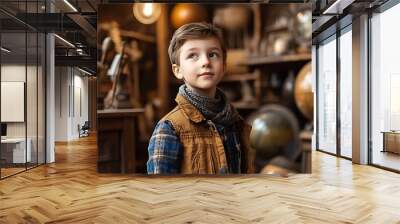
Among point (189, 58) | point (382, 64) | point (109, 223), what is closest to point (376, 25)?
point (382, 64)

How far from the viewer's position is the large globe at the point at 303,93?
567cm

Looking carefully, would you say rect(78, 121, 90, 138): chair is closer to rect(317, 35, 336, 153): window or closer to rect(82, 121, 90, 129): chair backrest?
rect(82, 121, 90, 129): chair backrest

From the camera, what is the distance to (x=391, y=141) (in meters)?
6.93

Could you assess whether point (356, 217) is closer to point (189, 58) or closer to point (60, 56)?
point (189, 58)

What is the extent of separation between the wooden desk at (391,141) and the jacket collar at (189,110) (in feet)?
11.4

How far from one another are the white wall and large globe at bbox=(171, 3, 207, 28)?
985 cm

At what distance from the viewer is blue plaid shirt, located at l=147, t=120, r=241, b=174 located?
17.8ft

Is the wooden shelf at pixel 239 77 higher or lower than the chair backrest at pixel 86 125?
higher

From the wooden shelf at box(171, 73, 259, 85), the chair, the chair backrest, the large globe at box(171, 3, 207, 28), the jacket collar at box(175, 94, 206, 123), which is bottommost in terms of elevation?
the chair

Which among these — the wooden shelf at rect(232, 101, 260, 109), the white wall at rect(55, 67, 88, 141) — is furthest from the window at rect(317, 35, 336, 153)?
the white wall at rect(55, 67, 88, 141)

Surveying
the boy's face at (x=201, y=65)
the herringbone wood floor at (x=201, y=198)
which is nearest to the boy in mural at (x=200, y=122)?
the boy's face at (x=201, y=65)

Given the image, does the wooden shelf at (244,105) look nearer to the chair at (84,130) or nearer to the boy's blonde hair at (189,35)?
the boy's blonde hair at (189,35)

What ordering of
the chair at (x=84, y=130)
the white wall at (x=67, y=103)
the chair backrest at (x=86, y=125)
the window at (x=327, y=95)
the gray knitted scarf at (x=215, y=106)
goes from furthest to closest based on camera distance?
the chair backrest at (x=86, y=125) < the chair at (x=84, y=130) < the white wall at (x=67, y=103) < the window at (x=327, y=95) < the gray knitted scarf at (x=215, y=106)

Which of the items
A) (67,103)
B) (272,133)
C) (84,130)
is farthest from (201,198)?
(84,130)
